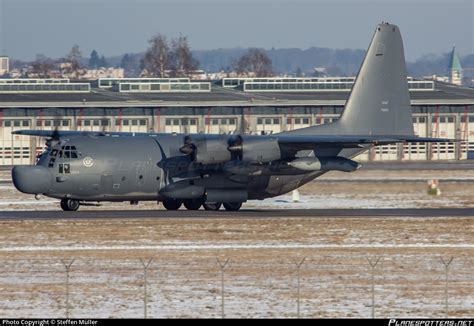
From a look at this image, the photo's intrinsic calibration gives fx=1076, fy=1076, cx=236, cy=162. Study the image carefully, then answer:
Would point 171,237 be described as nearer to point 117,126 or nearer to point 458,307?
point 458,307

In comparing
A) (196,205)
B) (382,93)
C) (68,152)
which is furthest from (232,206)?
(382,93)

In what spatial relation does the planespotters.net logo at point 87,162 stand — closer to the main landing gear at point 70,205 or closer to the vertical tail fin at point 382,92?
the main landing gear at point 70,205

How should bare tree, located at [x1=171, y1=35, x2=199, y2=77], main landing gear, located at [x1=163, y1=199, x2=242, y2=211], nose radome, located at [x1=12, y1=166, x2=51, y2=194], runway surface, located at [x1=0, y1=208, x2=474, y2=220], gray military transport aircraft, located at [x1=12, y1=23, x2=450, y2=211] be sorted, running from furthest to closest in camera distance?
1. bare tree, located at [x1=171, y1=35, x2=199, y2=77]
2. main landing gear, located at [x1=163, y1=199, x2=242, y2=211]
3. gray military transport aircraft, located at [x1=12, y1=23, x2=450, y2=211]
4. runway surface, located at [x1=0, y1=208, x2=474, y2=220]
5. nose radome, located at [x1=12, y1=166, x2=51, y2=194]

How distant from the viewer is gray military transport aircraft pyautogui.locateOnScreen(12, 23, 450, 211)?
145 ft

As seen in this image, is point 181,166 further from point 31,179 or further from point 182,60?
point 182,60

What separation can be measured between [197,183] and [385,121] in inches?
387

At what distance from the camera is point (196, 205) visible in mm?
46750

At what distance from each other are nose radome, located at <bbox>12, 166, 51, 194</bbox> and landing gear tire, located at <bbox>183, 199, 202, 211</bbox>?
252 inches

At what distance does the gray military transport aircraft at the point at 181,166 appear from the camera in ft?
145

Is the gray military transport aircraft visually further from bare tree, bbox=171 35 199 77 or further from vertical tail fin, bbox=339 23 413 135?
bare tree, bbox=171 35 199 77

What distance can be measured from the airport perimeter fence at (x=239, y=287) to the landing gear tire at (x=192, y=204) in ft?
36.4

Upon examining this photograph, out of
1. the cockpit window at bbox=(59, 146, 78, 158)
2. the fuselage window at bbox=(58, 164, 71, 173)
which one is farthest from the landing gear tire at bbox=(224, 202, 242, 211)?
the fuselage window at bbox=(58, 164, 71, 173)

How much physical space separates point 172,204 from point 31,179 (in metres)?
6.79

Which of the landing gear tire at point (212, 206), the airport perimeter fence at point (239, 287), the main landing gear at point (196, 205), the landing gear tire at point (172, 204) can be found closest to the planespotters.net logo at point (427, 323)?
the airport perimeter fence at point (239, 287)
